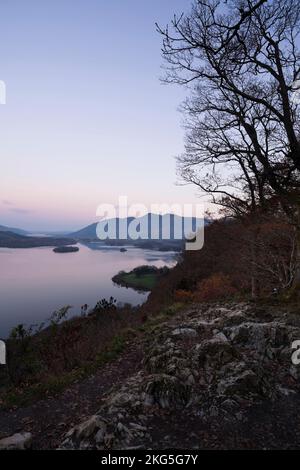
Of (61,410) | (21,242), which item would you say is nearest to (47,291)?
(61,410)

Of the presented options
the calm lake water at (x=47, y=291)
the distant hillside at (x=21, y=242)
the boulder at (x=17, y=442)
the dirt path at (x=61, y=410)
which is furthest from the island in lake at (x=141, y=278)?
the distant hillside at (x=21, y=242)

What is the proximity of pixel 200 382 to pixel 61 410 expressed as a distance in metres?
2.59

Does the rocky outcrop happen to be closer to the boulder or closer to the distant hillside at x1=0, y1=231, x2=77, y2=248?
the boulder

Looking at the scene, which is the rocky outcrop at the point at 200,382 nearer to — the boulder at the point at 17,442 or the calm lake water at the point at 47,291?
the boulder at the point at 17,442

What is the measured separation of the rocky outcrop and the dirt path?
0.47 m

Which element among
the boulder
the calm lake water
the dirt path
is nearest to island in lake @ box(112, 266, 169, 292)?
the calm lake water

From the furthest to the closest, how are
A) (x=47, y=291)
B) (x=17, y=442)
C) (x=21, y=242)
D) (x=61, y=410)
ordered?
(x=21, y=242), (x=47, y=291), (x=61, y=410), (x=17, y=442)

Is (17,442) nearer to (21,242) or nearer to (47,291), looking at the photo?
(47,291)

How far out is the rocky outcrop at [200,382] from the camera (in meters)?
4.82

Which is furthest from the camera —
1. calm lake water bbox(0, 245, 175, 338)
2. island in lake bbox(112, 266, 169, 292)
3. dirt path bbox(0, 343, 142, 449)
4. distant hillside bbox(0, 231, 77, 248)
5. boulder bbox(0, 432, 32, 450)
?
distant hillside bbox(0, 231, 77, 248)

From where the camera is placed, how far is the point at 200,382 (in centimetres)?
593

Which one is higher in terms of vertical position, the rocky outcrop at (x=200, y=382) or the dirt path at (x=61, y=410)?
the rocky outcrop at (x=200, y=382)

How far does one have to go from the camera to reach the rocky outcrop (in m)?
4.82

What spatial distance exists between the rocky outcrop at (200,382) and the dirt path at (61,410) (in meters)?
0.47
